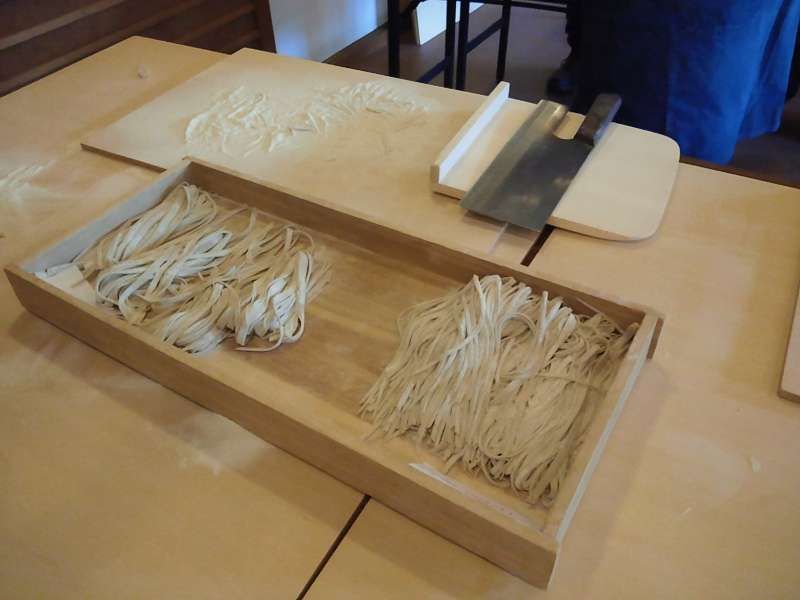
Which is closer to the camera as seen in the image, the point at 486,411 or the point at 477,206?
the point at 486,411

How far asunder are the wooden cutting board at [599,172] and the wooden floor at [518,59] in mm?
1703

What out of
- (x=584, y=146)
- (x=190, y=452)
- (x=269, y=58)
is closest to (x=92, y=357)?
(x=190, y=452)

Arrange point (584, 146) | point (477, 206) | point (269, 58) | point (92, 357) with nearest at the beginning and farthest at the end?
point (92, 357)
point (477, 206)
point (584, 146)
point (269, 58)

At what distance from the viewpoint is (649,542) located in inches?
23.6

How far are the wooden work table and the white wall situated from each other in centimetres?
233

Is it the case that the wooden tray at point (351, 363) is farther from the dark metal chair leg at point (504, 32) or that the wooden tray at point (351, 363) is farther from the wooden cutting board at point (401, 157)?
the dark metal chair leg at point (504, 32)

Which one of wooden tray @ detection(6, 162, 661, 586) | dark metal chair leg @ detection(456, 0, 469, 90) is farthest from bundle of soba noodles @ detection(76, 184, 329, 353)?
dark metal chair leg @ detection(456, 0, 469, 90)

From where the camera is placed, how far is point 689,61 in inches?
56.2

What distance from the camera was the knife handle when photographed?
109cm

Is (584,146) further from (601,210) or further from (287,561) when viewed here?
(287,561)

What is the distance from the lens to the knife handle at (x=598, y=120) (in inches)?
43.1

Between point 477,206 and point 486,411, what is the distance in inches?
15.4

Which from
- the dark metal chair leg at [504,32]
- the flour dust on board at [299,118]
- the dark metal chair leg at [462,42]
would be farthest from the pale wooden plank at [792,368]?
the dark metal chair leg at [504,32]

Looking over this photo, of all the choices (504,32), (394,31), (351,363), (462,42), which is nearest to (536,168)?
(351,363)
